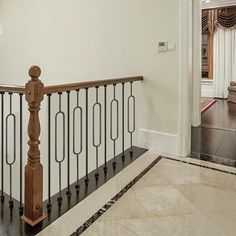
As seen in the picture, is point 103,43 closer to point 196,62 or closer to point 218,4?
point 196,62

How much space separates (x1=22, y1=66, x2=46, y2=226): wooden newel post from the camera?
1.94 metres

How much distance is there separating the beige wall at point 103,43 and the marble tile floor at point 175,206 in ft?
2.68

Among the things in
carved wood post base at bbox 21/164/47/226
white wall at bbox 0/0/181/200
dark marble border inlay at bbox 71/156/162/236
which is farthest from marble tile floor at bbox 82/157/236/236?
white wall at bbox 0/0/181/200

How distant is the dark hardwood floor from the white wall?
0.47 meters

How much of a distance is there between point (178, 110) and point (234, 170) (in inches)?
35.6

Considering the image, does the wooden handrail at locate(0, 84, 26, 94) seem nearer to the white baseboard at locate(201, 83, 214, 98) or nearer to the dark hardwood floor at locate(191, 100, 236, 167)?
the dark hardwood floor at locate(191, 100, 236, 167)

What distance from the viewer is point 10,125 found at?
204 inches

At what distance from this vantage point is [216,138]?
3.98m

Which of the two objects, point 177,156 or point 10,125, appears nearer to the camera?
point 177,156

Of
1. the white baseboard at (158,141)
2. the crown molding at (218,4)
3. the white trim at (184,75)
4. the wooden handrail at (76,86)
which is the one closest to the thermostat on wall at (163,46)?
the white trim at (184,75)

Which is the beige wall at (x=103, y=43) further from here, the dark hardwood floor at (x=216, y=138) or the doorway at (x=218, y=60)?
the doorway at (x=218, y=60)

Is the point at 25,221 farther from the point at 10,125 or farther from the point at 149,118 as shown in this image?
the point at 10,125

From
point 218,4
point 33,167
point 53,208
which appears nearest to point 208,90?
point 218,4

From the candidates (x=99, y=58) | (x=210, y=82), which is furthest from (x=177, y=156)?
(x=210, y=82)
